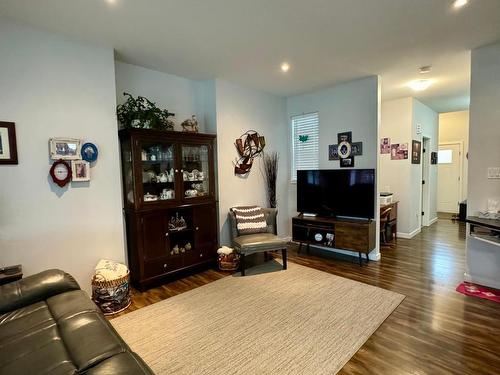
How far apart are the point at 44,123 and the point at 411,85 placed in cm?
487

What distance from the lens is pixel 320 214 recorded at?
14.2 feet

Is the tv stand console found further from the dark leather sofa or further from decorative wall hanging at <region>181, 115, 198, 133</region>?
the dark leather sofa

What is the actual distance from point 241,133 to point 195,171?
1.05m

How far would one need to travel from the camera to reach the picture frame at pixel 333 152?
4340 mm

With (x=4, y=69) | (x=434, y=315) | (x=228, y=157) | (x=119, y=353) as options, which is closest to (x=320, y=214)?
(x=228, y=157)

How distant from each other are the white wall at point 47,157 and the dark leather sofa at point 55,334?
0.69 meters

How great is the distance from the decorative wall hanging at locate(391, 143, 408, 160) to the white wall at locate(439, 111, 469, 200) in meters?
3.36

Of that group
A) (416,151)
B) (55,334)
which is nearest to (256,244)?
(55,334)

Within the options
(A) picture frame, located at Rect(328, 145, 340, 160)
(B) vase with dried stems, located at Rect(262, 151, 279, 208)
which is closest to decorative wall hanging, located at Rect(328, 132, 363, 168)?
(A) picture frame, located at Rect(328, 145, 340, 160)

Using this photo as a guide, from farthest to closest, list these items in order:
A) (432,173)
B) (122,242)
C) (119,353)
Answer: (432,173) < (122,242) < (119,353)

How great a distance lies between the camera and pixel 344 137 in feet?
13.9

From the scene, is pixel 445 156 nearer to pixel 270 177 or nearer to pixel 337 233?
pixel 337 233

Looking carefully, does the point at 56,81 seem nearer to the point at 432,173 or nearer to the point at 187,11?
the point at 187,11

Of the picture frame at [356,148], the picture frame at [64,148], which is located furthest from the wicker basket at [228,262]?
the picture frame at [356,148]
